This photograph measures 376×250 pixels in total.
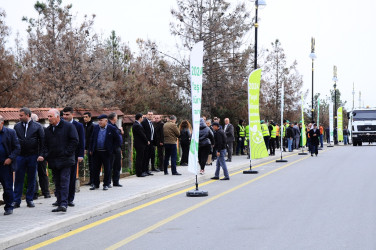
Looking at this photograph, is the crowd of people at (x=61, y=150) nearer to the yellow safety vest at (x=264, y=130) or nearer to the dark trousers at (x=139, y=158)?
the dark trousers at (x=139, y=158)

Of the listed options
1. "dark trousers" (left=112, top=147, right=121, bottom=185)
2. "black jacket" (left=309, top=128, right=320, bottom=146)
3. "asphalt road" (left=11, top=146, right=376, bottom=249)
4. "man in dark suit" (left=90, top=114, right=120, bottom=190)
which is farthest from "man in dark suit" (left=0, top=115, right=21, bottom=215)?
"black jacket" (left=309, top=128, right=320, bottom=146)

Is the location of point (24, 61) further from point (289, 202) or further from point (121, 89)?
point (289, 202)

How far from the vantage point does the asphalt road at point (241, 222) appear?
791 cm

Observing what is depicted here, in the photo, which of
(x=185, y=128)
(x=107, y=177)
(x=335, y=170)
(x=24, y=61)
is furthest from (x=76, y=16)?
(x=107, y=177)

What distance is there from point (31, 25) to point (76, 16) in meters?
3.79

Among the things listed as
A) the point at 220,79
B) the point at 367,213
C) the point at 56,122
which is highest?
the point at 220,79

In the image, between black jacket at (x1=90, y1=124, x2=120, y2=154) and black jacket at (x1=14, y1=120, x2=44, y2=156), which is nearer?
black jacket at (x1=14, y1=120, x2=44, y2=156)

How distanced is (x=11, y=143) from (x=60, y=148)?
84 cm

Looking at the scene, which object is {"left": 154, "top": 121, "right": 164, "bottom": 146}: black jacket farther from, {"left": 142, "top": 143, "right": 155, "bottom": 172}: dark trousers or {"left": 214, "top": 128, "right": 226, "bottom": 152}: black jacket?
{"left": 214, "top": 128, "right": 226, "bottom": 152}: black jacket

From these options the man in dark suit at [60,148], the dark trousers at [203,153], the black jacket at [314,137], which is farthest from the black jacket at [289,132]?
the man in dark suit at [60,148]

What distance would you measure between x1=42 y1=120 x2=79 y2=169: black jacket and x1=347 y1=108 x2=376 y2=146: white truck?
1673 inches

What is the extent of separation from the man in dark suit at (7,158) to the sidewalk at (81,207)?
0.30m

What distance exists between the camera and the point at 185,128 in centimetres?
2164

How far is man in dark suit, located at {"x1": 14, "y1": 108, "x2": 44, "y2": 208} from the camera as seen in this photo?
1102 cm
